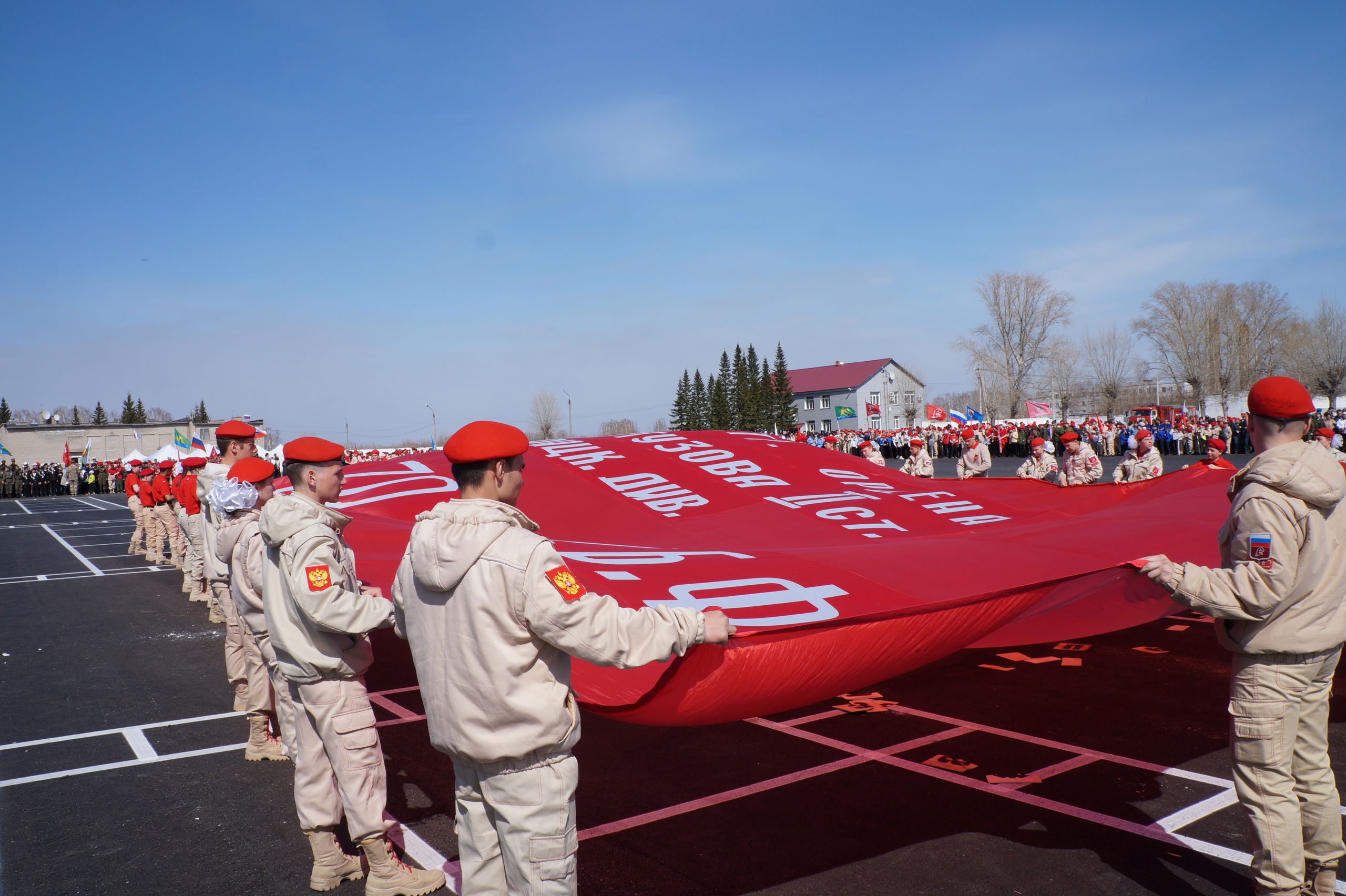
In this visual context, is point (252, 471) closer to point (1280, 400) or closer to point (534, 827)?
point (534, 827)

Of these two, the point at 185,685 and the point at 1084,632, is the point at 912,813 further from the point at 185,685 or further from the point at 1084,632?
the point at 185,685

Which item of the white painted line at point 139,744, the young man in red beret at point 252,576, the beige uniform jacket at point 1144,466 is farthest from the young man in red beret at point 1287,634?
the beige uniform jacket at point 1144,466

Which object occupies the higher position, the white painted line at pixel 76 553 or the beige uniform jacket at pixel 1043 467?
the beige uniform jacket at pixel 1043 467

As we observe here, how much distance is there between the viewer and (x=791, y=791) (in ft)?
15.7

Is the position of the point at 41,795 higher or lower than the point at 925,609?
lower

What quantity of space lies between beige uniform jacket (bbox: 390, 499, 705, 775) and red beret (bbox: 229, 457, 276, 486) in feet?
10.0

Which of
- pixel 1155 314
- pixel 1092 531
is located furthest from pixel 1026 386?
pixel 1092 531

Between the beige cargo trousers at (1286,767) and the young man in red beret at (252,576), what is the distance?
412 cm

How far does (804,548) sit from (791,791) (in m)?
1.56

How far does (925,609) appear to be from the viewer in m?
3.54

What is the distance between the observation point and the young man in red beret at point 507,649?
2443 mm

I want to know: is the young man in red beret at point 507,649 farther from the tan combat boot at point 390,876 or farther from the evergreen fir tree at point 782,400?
the evergreen fir tree at point 782,400

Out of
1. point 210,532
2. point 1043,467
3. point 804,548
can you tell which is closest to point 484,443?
point 804,548

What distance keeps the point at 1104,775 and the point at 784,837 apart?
199cm
